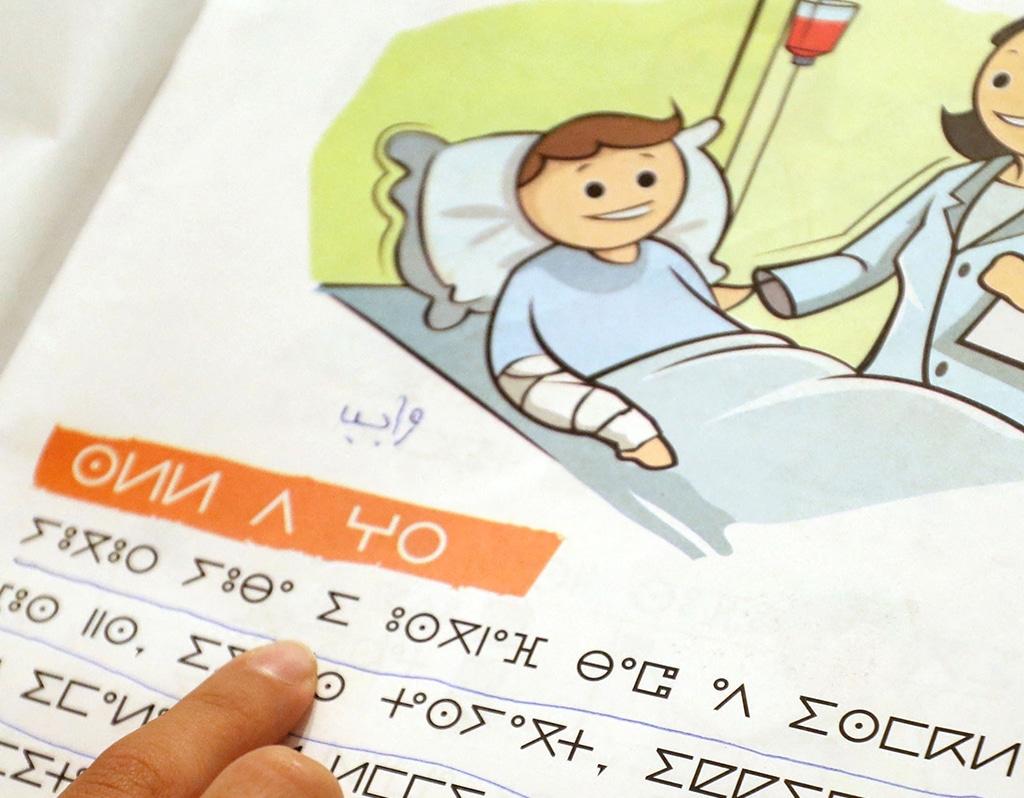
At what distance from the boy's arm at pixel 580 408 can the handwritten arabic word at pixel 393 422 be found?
1.2 inches

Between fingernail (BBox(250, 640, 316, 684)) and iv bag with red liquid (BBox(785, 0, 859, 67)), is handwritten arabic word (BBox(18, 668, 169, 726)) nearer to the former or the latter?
fingernail (BBox(250, 640, 316, 684))

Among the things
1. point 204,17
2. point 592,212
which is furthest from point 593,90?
point 204,17

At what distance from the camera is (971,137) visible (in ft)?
0.91

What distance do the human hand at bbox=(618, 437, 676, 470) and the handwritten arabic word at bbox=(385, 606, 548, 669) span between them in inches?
2.3

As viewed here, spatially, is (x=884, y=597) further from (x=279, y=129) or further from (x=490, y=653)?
(x=279, y=129)

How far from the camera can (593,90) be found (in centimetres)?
32

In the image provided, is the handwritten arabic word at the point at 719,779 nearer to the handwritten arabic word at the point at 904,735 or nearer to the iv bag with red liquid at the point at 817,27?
the handwritten arabic word at the point at 904,735

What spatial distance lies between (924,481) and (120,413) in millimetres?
251

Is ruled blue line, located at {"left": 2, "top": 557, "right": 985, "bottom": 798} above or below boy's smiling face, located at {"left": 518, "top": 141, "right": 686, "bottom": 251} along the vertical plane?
below

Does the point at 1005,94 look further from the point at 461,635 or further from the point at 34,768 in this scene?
the point at 34,768

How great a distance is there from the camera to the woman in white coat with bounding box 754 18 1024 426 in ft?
0.85

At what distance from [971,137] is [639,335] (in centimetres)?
12

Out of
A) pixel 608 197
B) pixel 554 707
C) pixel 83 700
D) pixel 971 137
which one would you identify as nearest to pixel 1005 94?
pixel 971 137

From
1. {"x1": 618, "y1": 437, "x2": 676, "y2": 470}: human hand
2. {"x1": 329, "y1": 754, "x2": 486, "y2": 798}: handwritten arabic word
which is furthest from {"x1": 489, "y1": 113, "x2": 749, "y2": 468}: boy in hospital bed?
{"x1": 329, "y1": 754, "x2": 486, "y2": 798}: handwritten arabic word
